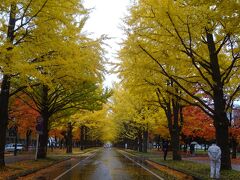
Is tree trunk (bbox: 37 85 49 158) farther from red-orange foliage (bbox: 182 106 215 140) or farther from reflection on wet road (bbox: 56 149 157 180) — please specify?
red-orange foliage (bbox: 182 106 215 140)

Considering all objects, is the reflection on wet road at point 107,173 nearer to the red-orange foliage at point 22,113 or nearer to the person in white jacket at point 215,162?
the person in white jacket at point 215,162

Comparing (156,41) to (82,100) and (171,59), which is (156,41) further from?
(82,100)

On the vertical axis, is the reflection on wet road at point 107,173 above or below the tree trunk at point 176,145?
below

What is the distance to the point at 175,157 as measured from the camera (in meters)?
29.7

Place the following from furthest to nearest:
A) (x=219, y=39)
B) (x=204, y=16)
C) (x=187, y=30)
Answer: (x=219, y=39), (x=187, y=30), (x=204, y=16)

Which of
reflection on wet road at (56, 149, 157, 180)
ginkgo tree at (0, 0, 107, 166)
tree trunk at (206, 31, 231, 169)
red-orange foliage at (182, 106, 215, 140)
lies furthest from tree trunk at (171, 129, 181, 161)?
ginkgo tree at (0, 0, 107, 166)

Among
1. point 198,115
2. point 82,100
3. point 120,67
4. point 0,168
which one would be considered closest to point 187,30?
point 120,67

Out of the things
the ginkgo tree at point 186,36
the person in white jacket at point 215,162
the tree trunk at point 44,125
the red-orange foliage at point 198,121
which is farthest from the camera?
the red-orange foliage at point 198,121

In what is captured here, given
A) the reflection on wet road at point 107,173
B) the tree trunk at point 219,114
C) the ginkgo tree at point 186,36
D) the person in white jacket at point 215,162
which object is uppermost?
the ginkgo tree at point 186,36

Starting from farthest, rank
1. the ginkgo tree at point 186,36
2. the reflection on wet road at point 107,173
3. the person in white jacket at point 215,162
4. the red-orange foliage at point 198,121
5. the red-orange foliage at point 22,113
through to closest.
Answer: the red-orange foliage at point 198,121
the red-orange foliage at point 22,113
the reflection on wet road at point 107,173
the person in white jacket at point 215,162
the ginkgo tree at point 186,36

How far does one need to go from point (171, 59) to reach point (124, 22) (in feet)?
8.45

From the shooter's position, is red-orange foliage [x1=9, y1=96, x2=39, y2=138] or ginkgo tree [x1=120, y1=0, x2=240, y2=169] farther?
red-orange foliage [x1=9, y1=96, x2=39, y2=138]

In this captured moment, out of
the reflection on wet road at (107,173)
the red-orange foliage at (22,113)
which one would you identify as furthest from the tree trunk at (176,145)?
the red-orange foliage at (22,113)

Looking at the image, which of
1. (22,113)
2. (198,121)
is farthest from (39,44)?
(198,121)
